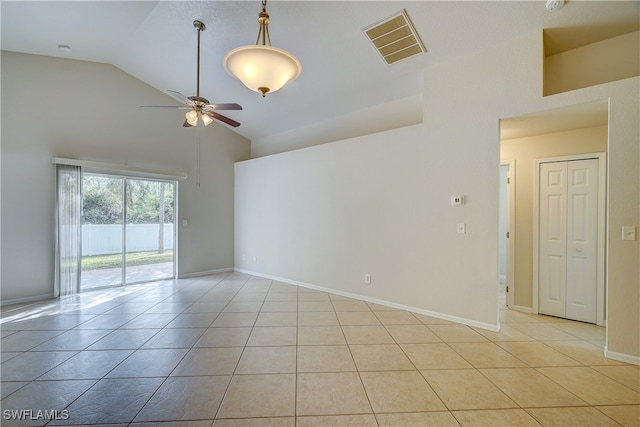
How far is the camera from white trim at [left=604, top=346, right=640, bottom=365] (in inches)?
94.7

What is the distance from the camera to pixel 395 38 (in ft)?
10.5

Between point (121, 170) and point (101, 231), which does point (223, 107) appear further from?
point (101, 231)

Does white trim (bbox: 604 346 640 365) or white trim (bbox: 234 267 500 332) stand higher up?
white trim (bbox: 604 346 640 365)

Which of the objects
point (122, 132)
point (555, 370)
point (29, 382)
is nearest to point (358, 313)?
point (555, 370)

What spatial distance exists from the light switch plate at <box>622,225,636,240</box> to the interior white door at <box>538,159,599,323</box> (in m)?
1.05

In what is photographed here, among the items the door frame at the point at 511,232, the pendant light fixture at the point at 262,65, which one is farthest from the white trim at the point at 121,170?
the door frame at the point at 511,232

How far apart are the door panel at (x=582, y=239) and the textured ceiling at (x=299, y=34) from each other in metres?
1.68

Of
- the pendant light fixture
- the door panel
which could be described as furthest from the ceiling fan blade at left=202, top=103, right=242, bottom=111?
the door panel

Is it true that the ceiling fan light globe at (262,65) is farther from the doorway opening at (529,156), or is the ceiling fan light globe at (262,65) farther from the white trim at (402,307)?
the white trim at (402,307)

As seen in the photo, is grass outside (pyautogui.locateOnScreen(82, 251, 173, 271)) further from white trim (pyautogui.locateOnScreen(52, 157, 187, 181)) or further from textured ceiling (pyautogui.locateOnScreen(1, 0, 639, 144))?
textured ceiling (pyautogui.locateOnScreen(1, 0, 639, 144))

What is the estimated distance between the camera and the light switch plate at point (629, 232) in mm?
2432

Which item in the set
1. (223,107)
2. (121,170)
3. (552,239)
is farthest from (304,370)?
(121,170)
